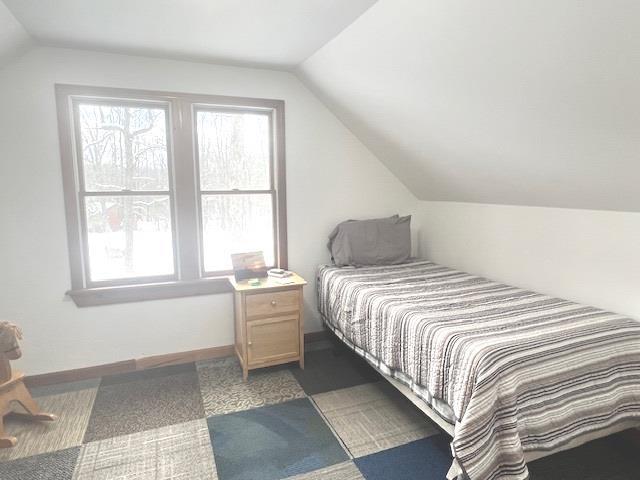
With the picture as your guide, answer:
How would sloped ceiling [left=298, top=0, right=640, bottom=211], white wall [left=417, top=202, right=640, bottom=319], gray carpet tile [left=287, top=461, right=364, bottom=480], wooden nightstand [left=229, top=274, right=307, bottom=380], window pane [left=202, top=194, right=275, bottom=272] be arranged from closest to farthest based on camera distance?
sloped ceiling [left=298, top=0, right=640, bottom=211] < gray carpet tile [left=287, top=461, right=364, bottom=480] < white wall [left=417, top=202, right=640, bottom=319] < wooden nightstand [left=229, top=274, right=307, bottom=380] < window pane [left=202, top=194, right=275, bottom=272]

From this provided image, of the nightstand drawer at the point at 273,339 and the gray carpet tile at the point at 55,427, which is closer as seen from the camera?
the gray carpet tile at the point at 55,427

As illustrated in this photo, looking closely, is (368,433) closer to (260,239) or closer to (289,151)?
(260,239)

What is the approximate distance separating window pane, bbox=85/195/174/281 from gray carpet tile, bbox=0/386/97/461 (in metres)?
0.81

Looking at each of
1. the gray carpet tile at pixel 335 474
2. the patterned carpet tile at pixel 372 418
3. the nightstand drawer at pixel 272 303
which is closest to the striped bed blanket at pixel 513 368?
the patterned carpet tile at pixel 372 418

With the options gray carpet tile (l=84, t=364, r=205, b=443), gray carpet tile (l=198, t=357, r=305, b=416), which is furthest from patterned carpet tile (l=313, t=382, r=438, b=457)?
gray carpet tile (l=84, t=364, r=205, b=443)

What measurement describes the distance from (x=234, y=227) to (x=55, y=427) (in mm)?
1708

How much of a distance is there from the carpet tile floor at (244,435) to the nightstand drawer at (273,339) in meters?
0.15

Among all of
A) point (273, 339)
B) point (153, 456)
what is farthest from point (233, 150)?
point (153, 456)

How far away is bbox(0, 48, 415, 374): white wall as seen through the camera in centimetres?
253

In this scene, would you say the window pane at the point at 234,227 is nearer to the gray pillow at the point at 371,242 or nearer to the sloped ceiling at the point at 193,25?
the gray pillow at the point at 371,242

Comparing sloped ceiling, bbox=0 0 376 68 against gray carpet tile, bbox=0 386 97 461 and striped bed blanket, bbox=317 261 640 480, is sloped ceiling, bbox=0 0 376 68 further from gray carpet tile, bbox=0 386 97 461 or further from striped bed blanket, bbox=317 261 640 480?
gray carpet tile, bbox=0 386 97 461

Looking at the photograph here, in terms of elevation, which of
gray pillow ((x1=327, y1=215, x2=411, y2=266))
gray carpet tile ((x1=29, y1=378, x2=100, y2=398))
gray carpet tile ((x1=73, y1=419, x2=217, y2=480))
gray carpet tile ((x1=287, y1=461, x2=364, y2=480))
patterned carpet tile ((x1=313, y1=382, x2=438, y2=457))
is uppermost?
gray pillow ((x1=327, y1=215, x2=411, y2=266))

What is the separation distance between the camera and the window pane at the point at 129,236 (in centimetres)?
281

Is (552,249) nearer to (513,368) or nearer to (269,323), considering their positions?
(513,368)
